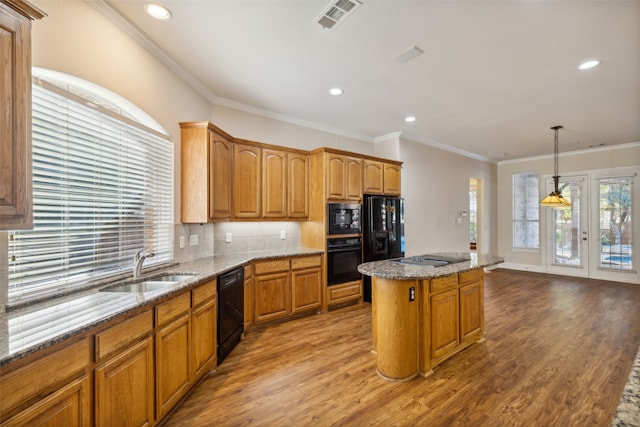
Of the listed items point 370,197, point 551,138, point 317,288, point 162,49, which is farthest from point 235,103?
point 551,138

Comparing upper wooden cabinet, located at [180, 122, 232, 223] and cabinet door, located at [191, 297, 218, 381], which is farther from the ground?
upper wooden cabinet, located at [180, 122, 232, 223]

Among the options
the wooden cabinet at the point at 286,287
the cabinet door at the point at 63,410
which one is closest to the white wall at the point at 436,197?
the wooden cabinet at the point at 286,287

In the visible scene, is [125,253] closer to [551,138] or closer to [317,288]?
[317,288]

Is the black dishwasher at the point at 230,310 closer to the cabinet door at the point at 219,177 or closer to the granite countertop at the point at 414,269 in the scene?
the cabinet door at the point at 219,177

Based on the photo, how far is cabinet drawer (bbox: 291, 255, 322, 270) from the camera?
376 centimetres

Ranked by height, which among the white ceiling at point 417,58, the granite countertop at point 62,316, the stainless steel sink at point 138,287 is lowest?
the stainless steel sink at point 138,287

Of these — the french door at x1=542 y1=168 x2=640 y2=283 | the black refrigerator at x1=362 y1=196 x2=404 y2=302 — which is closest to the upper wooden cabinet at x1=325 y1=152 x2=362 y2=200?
the black refrigerator at x1=362 y1=196 x2=404 y2=302

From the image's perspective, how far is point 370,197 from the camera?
4406 millimetres

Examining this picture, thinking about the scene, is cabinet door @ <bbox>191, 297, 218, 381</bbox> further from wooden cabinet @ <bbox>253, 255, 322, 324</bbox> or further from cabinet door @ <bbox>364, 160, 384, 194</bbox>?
cabinet door @ <bbox>364, 160, 384, 194</bbox>

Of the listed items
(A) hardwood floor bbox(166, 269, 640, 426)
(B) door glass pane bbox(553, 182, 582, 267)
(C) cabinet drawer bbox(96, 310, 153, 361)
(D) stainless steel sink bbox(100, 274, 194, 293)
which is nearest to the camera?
(C) cabinet drawer bbox(96, 310, 153, 361)

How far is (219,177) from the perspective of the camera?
10.4 feet

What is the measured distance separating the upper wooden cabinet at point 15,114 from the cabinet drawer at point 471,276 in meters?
3.15

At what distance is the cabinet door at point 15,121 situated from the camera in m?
1.15

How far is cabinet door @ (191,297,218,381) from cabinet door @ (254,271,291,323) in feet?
3.11
